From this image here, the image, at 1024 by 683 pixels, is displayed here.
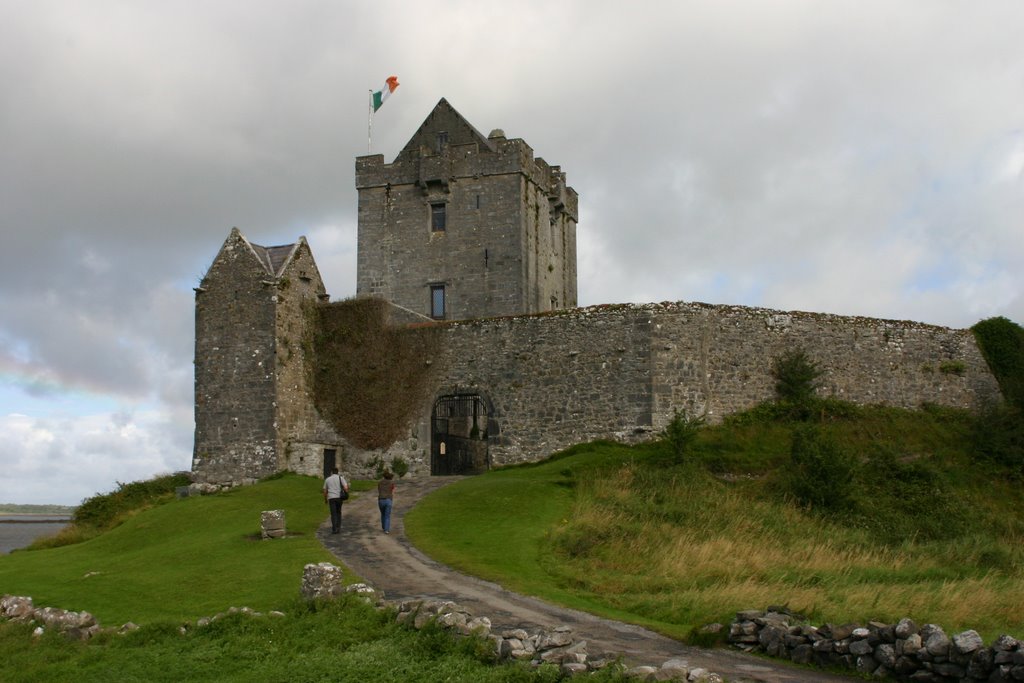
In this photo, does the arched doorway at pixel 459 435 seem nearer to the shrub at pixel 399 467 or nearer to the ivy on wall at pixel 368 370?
the shrub at pixel 399 467

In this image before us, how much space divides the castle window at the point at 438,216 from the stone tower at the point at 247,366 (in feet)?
38.2

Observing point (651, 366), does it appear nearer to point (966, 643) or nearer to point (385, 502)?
point (385, 502)

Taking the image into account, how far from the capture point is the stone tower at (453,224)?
4647 cm

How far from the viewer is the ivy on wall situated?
36.2 metres

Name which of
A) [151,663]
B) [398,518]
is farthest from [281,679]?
[398,518]

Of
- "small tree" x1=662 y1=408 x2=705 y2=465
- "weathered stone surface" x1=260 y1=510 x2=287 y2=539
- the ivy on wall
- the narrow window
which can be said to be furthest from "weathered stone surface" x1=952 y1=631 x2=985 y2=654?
the narrow window

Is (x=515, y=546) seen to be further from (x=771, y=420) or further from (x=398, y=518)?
(x=771, y=420)

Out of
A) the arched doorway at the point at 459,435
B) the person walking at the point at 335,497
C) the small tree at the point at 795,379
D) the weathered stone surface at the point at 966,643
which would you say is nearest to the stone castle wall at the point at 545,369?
the small tree at the point at 795,379

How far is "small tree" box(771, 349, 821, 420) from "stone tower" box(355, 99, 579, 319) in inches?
573

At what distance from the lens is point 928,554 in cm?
2361

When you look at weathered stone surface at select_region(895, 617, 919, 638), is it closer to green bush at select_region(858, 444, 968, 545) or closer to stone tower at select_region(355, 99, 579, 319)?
green bush at select_region(858, 444, 968, 545)

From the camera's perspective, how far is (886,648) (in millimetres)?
13016

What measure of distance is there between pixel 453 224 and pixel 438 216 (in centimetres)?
96

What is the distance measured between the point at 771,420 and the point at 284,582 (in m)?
19.2
